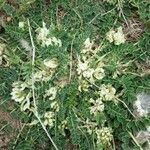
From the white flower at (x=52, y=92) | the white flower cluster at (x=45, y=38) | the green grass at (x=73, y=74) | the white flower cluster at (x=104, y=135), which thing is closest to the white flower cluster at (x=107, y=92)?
the green grass at (x=73, y=74)

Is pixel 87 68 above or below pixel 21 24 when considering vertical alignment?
below

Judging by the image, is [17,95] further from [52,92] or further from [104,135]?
[104,135]

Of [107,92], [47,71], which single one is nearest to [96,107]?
[107,92]

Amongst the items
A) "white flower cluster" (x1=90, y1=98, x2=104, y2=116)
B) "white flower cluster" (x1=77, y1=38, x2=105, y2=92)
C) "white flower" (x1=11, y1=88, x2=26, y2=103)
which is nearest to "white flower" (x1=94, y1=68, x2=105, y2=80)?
"white flower cluster" (x1=77, y1=38, x2=105, y2=92)

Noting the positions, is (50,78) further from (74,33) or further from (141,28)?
(141,28)

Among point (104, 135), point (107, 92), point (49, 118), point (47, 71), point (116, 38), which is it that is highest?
point (116, 38)

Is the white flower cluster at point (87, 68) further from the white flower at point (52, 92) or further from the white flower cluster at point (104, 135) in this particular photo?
the white flower cluster at point (104, 135)
